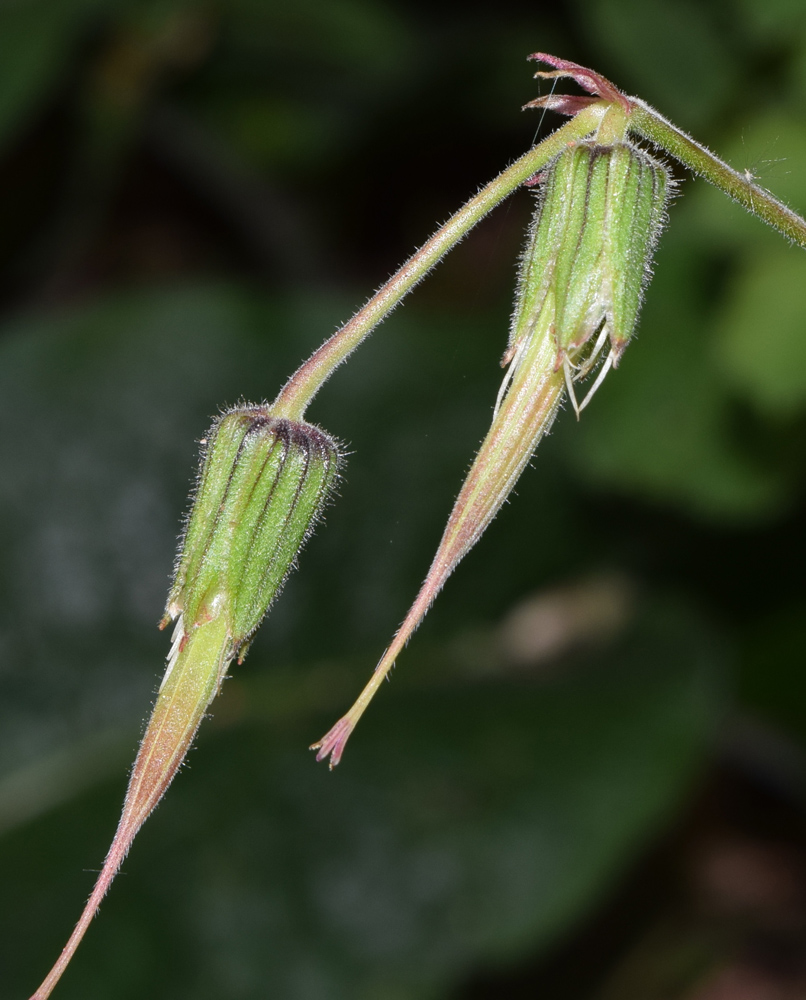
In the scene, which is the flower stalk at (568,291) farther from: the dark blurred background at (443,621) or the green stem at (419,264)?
the dark blurred background at (443,621)

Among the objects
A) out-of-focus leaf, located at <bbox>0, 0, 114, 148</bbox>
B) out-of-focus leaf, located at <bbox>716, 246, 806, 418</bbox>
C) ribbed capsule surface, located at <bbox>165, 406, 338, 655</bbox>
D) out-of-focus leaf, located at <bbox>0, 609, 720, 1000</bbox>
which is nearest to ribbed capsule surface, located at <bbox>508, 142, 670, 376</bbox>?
ribbed capsule surface, located at <bbox>165, 406, 338, 655</bbox>

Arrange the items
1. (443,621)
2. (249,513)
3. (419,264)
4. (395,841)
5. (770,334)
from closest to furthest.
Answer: (419,264) → (249,513) → (770,334) → (395,841) → (443,621)

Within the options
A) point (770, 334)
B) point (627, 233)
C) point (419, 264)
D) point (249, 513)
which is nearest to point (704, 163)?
point (627, 233)

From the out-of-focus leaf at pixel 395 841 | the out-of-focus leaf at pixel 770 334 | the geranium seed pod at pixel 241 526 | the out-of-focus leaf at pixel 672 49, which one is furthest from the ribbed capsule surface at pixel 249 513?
the out-of-focus leaf at pixel 672 49

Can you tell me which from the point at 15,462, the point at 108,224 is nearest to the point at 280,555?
the point at 15,462

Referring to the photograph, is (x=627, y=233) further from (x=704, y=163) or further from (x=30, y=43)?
(x=30, y=43)

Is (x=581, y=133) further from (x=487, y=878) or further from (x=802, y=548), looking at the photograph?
(x=802, y=548)

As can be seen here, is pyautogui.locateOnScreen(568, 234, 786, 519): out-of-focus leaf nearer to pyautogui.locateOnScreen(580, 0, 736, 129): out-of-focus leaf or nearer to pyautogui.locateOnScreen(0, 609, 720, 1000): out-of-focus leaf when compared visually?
pyautogui.locateOnScreen(580, 0, 736, 129): out-of-focus leaf
